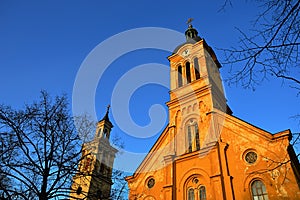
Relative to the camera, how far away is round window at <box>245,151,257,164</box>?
13594 millimetres

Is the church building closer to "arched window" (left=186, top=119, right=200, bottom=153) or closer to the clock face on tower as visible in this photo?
"arched window" (left=186, top=119, right=200, bottom=153)

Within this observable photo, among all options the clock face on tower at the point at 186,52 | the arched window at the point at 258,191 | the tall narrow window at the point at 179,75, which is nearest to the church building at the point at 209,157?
the arched window at the point at 258,191

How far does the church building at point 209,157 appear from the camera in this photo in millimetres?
12616

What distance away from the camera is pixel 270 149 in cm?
1338

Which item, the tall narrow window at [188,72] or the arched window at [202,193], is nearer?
the arched window at [202,193]

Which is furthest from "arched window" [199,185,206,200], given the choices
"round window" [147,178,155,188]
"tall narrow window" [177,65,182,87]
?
"tall narrow window" [177,65,182,87]

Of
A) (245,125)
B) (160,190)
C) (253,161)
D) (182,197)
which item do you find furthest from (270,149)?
(160,190)

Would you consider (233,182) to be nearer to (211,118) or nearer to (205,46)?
(211,118)

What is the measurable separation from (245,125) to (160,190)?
720 cm

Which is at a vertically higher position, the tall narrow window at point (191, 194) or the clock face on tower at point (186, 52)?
the clock face on tower at point (186, 52)

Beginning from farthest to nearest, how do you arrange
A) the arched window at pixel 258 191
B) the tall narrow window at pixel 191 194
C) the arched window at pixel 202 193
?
1. the tall narrow window at pixel 191 194
2. the arched window at pixel 202 193
3. the arched window at pixel 258 191

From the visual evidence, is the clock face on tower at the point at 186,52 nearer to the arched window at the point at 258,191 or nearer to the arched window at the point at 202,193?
the arched window at the point at 202,193

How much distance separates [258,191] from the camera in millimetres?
12531

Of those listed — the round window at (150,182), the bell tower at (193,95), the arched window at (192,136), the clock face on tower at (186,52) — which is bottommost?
the round window at (150,182)
